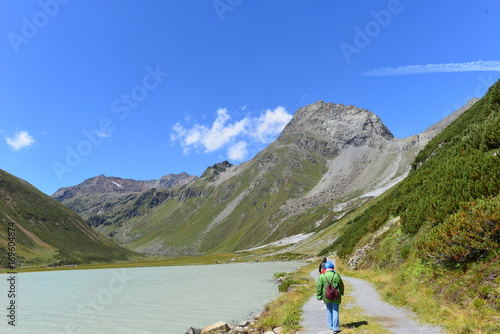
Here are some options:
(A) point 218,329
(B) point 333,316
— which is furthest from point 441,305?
(A) point 218,329

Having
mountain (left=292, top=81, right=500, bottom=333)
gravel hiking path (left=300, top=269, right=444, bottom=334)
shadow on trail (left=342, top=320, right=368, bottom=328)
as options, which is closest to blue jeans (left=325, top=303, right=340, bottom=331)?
gravel hiking path (left=300, top=269, right=444, bottom=334)

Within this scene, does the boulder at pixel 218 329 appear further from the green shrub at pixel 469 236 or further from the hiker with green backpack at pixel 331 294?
the green shrub at pixel 469 236

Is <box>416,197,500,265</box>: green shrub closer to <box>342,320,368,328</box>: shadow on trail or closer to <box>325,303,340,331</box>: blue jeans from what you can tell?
<box>342,320,368,328</box>: shadow on trail

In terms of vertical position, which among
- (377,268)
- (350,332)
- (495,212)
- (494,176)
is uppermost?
(494,176)

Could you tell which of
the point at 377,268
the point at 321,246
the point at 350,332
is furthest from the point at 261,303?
the point at 321,246

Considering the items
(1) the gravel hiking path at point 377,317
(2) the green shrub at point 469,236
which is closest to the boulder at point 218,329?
(1) the gravel hiking path at point 377,317

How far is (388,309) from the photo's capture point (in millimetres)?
15695

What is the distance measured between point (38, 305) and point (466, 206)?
40.7m

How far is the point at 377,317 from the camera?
553 inches

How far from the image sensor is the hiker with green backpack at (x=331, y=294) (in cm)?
1205

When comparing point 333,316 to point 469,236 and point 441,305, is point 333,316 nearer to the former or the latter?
point 441,305

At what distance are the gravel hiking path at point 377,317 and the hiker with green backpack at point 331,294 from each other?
0.56m

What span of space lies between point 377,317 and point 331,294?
377 cm

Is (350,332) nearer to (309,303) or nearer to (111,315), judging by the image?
(309,303)
